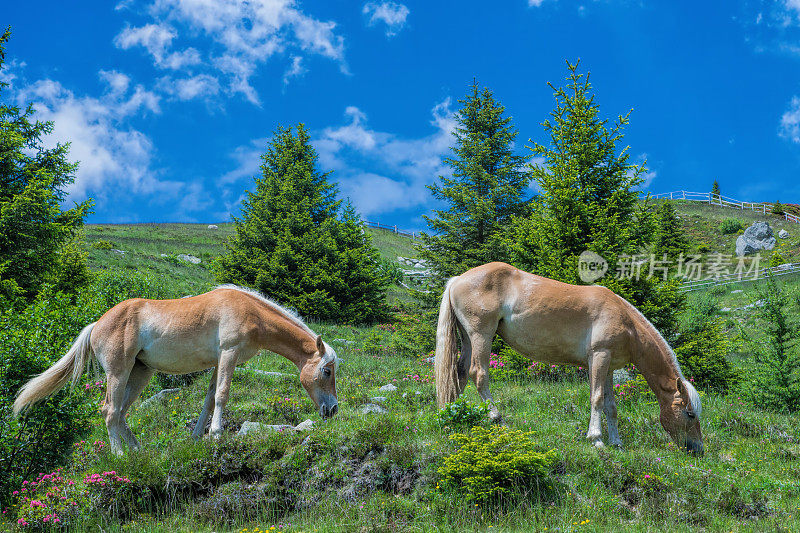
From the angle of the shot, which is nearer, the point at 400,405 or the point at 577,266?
the point at 400,405

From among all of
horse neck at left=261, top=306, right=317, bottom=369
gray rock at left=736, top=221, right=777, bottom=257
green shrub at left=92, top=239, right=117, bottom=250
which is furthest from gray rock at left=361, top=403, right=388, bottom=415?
gray rock at left=736, top=221, right=777, bottom=257

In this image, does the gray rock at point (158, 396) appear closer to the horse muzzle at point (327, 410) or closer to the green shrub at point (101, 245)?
the horse muzzle at point (327, 410)

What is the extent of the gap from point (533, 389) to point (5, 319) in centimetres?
1015

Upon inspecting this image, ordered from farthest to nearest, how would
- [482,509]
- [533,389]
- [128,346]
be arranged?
Answer: [533,389], [128,346], [482,509]

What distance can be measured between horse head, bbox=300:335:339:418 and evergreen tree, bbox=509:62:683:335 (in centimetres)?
745

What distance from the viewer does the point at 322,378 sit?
7.88 metres

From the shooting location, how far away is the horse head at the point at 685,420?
25.5ft

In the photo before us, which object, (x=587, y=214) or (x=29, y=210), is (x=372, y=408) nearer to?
(x=587, y=214)

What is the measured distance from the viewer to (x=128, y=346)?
24.8 ft

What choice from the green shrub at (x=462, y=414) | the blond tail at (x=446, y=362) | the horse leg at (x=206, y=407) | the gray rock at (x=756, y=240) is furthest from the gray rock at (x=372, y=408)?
the gray rock at (x=756, y=240)

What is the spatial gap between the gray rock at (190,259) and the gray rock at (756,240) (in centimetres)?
4888

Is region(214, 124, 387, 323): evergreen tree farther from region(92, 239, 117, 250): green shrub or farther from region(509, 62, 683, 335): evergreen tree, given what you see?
region(92, 239, 117, 250): green shrub

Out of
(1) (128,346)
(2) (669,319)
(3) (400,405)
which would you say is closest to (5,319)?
(1) (128,346)

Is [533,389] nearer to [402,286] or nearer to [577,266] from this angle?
A: [577,266]
